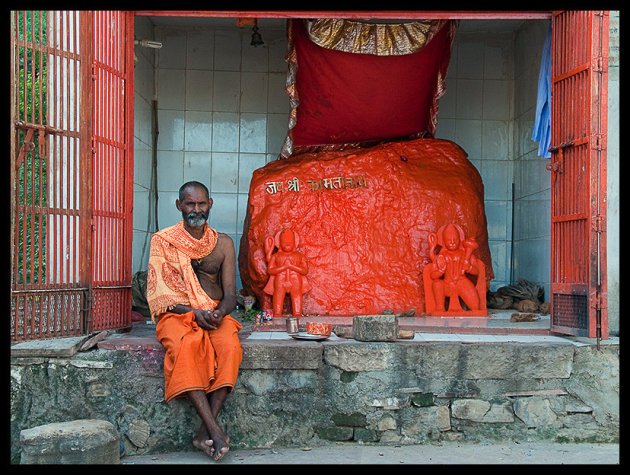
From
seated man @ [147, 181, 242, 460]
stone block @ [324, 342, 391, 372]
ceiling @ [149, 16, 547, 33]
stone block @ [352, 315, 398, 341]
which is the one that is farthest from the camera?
ceiling @ [149, 16, 547, 33]

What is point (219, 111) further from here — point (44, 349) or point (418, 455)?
point (418, 455)

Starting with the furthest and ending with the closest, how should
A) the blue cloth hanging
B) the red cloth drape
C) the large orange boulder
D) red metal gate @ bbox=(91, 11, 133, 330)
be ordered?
the large orange boulder → the red cloth drape → the blue cloth hanging → red metal gate @ bbox=(91, 11, 133, 330)

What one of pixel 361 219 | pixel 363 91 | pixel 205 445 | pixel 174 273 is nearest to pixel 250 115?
pixel 363 91

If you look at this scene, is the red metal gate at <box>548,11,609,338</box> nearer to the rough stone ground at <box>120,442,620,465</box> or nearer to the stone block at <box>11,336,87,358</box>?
the rough stone ground at <box>120,442,620,465</box>

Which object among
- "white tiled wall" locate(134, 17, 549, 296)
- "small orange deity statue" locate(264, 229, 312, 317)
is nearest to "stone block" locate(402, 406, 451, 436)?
"small orange deity statue" locate(264, 229, 312, 317)

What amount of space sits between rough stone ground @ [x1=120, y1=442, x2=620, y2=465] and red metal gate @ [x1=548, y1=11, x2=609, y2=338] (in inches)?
34.2

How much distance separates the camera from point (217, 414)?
14.4 feet

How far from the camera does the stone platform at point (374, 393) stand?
4586mm

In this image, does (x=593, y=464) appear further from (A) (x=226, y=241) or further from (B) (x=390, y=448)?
(A) (x=226, y=241)

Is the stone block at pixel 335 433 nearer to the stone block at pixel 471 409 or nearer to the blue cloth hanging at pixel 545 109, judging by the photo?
the stone block at pixel 471 409

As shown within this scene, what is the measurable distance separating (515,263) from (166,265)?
213 inches

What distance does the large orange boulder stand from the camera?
6.97 meters

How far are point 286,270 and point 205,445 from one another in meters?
2.68

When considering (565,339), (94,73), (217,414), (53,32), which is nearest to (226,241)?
(217,414)
